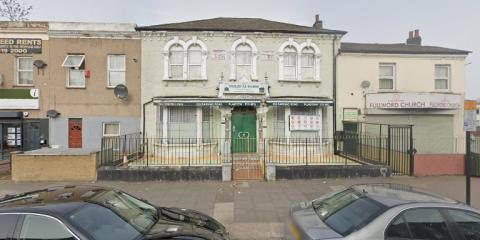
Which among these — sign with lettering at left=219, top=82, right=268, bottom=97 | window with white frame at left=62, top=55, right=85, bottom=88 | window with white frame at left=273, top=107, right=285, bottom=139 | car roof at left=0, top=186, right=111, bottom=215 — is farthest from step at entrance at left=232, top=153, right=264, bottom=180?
window with white frame at left=62, top=55, right=85, bottom=88

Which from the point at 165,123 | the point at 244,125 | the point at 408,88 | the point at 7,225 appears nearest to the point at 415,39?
the point at 408,88

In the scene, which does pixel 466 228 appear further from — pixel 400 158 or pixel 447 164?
pixel 447 164

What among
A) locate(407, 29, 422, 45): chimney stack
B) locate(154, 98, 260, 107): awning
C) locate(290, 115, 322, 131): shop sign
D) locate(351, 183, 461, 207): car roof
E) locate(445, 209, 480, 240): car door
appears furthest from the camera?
locate(407, 29, 422, 45): chimney stack

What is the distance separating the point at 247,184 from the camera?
33.2 feet

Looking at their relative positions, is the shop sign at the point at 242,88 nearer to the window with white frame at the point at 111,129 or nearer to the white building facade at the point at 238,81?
the white building facade at the point at 238,81

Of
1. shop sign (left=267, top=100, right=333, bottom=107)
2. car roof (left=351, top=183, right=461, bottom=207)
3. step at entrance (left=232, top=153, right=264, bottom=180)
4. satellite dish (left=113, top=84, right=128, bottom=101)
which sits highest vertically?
satellite dish (left=113, top=84, right=128, bottom=101)

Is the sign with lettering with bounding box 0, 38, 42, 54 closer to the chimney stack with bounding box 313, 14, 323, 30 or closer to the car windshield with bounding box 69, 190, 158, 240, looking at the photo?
the car windshield with bounding box 69, 190, 158, 240

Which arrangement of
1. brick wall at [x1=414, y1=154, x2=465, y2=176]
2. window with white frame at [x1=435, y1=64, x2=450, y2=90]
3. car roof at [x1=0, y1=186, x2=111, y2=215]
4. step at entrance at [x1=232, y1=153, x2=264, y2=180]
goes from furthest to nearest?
window with white frame at [x1=435, y1=64, x2=450, y2=90] < brick wall at [x1=414, y1=154, x2=465, y2=176] < step at entrance at [x1=232, y1=153, x2=264, y2=180] < car roof at [x1=0, y1=186, x2=111, y2=215]

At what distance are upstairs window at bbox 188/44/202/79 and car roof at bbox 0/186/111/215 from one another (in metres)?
10.8

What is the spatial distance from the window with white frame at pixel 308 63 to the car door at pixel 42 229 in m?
13.3

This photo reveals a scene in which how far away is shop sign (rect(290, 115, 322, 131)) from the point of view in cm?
1475

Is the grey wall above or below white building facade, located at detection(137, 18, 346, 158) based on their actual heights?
below

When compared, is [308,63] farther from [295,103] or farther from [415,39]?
A: [415,39]

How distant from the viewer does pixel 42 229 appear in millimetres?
3305
